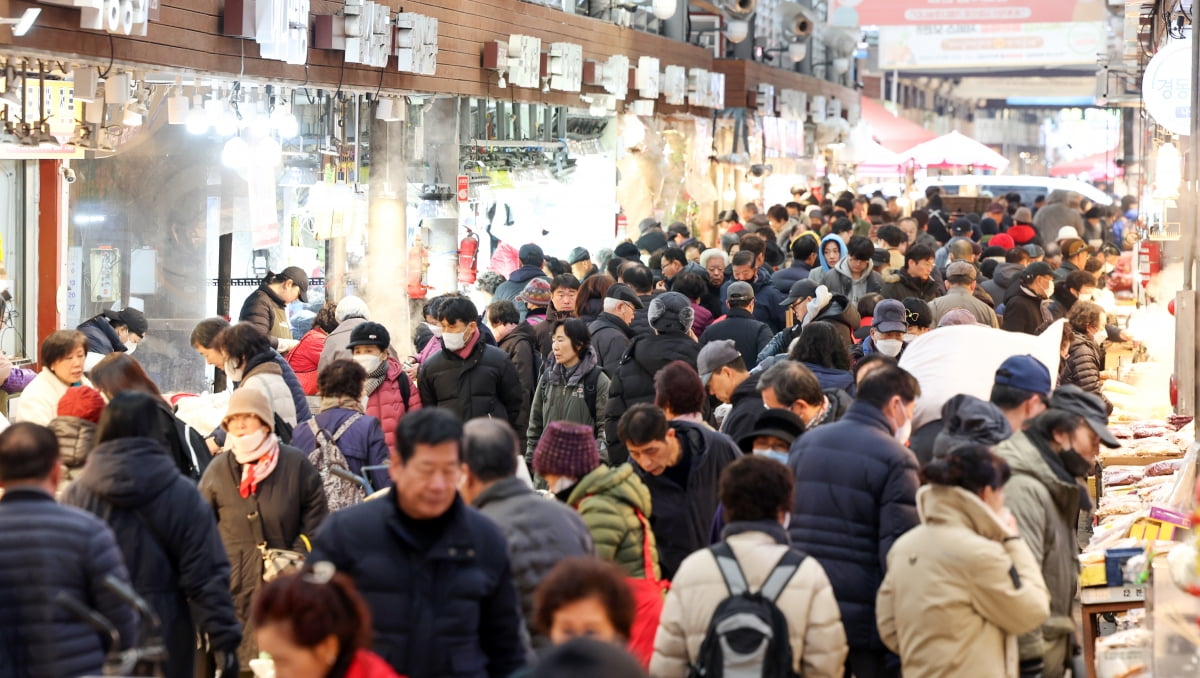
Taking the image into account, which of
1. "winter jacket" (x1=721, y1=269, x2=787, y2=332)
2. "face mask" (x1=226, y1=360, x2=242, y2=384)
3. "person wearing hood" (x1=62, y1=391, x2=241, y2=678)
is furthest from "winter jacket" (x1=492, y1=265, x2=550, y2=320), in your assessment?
"person wearing hood" (x1=62, y1=391, x2=241, y2=678)

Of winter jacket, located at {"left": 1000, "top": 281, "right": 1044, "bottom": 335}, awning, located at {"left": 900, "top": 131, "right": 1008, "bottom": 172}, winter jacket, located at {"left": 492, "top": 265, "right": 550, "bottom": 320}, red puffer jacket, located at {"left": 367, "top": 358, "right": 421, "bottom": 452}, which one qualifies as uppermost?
awning, located at {"left": 900, "top": 131, "right": 1008, "bottom": 172}

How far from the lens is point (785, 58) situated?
27.1 meters

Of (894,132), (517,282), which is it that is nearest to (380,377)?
(517,282)

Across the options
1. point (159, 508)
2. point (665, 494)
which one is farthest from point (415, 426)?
point (665, 494)

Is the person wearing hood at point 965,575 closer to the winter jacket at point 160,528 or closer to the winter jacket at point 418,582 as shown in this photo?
the winter jacket at point 418,582

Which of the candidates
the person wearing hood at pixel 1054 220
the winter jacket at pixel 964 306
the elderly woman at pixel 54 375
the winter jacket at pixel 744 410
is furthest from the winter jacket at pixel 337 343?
the person wearing hood at pixel 1054 220

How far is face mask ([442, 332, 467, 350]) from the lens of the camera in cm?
852

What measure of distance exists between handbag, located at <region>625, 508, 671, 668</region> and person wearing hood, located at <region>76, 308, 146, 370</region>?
4481 mm

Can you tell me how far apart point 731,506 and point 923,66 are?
24.5 m

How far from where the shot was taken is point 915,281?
1145 centimetres

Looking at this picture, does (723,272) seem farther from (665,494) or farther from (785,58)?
(785,58)

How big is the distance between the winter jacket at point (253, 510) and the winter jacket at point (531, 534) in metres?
1.71

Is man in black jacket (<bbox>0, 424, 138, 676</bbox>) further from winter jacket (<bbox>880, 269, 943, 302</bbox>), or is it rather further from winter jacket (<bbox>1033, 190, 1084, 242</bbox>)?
winter jacket (<bbox>1033, 190, 1084, 242</bbox>)

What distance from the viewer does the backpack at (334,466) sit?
6715mm
